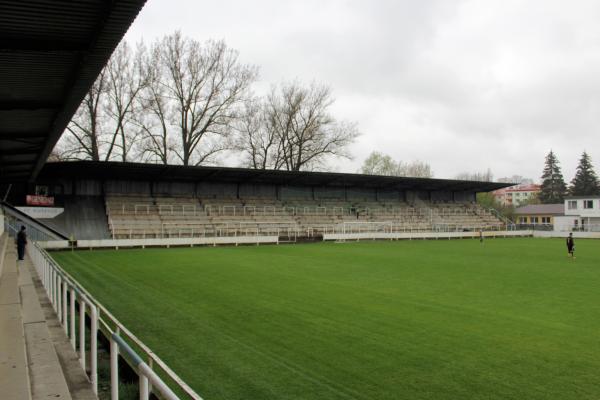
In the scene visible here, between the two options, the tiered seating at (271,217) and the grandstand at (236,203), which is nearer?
the grandstand at (236,203)

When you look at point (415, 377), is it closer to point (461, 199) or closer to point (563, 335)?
point (563, 335)

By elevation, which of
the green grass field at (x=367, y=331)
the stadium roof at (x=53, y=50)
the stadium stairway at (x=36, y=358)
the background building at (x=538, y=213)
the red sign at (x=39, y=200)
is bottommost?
the green grass field at (x=367, y=331)

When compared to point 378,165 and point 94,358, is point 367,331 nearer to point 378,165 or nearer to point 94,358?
point 94,358

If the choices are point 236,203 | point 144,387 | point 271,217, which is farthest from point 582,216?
point 144,387

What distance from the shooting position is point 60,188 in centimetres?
3753

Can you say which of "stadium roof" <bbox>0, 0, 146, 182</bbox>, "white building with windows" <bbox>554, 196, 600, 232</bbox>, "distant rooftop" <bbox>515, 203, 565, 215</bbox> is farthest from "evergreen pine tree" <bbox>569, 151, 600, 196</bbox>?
"stadium roof" <bbox>0, 0, 146, 182</bbox>

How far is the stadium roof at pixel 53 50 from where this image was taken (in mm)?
5509

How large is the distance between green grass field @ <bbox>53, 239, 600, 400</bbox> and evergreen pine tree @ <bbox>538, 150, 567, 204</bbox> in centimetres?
9898

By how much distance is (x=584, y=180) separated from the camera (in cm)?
9738

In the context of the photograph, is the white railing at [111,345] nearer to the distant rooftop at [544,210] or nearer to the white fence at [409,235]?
the white fence at [409,235]

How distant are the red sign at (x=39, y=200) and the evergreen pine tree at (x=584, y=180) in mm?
98430

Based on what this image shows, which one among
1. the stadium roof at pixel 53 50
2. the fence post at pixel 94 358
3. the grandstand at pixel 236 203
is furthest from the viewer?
the grandstand at pixel 236 203

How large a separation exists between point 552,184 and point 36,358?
118514mm

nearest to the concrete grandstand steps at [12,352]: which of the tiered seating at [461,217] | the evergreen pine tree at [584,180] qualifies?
the tiered seating at [461,217]
